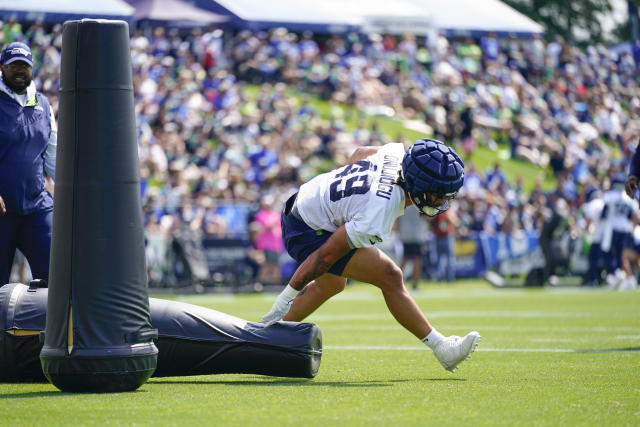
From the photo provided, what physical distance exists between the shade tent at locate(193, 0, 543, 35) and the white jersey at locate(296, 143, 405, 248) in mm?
13017

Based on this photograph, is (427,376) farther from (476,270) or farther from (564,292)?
(476,270)

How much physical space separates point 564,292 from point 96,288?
48.1 ft

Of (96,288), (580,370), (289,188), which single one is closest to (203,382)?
(96,288)

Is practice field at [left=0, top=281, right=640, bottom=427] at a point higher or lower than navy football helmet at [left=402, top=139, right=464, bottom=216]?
lower

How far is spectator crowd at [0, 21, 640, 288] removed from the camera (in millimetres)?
21953

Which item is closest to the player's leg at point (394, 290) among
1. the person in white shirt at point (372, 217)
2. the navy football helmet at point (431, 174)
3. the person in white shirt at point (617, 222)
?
the person in white shirt at point (372, 217)

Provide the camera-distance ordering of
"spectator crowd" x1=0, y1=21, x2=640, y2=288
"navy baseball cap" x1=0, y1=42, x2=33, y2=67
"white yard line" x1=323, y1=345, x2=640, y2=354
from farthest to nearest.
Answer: "spectator crowd" x1=0, y1=21, x2=640, y2=288, "white yard line" x1=323, y1=345, x2=640, y2=354, "navy baseball cap" x1=0, y1=42, x2=33, y2=67

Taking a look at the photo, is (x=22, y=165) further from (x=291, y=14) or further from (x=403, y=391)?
(x=291, y=14)

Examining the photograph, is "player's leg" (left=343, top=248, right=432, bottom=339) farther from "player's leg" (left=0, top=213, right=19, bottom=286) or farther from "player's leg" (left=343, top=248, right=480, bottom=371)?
"player's leg" (left=0, top=213, right=19, bottom=286)

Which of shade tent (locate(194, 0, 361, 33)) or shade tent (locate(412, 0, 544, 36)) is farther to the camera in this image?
shade tent (locate(412, 0, 544, 36))

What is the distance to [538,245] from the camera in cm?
2322

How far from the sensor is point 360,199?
20.7 ft

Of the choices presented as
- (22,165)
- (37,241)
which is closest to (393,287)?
(37,241)

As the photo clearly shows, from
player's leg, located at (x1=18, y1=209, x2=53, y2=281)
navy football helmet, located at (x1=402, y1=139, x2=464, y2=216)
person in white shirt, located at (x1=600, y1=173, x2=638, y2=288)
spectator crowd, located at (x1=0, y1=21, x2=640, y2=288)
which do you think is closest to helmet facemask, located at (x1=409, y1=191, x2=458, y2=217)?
navy football helmet, located at (x1=402, y1=139, x2=464, y2=216)
